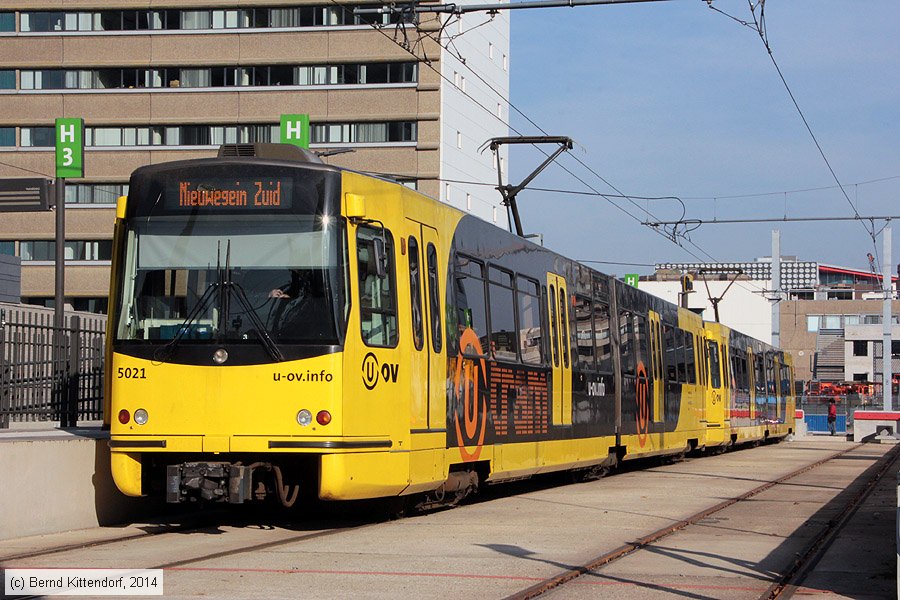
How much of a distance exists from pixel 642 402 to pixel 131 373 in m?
13.4

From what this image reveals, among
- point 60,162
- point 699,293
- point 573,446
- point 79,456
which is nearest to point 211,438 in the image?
point 79,456

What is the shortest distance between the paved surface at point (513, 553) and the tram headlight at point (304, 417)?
0.97 meters

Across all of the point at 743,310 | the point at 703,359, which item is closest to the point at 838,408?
the point at 743,310

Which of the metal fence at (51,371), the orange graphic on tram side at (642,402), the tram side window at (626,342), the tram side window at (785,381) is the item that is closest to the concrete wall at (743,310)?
the tram side window at (785,381)

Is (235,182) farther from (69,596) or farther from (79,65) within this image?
(79,65)

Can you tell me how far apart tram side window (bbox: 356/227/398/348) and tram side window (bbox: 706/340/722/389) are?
2025cm

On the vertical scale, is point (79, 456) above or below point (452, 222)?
A: below

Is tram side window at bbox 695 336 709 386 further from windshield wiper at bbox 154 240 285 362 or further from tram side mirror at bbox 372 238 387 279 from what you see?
windshield wiper at bbox 154 240 285 362

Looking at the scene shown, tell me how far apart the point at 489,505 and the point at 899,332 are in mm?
61237

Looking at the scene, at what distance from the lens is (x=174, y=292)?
1179 cm

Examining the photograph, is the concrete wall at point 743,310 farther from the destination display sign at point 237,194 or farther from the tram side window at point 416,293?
the destination display sign at point 237,194

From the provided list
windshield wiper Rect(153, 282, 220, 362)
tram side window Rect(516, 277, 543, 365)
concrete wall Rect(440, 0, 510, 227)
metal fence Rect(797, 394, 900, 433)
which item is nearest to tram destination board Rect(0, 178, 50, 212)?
windshield wiper Rect(153, 282, 220, 362)

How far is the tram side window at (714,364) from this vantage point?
31812 mm

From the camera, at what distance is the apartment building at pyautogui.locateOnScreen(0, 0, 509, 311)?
214ft
